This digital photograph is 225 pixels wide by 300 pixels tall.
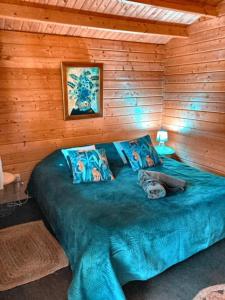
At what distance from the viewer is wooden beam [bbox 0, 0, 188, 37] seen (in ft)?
7.66

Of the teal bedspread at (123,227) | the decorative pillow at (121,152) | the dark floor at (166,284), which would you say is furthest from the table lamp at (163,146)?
the dark floor at (166,284)

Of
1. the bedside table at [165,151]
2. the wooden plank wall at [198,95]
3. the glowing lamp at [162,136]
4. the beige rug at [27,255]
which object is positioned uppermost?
the wooden plank wall at [198,95]

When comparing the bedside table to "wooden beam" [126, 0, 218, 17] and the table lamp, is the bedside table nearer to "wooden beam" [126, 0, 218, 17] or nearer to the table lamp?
the table lamp

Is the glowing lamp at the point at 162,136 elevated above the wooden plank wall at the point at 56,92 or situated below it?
below

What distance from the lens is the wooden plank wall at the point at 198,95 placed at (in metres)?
3.13

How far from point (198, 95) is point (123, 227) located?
8.03 feet

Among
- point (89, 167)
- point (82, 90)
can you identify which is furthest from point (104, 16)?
point (89, 167)

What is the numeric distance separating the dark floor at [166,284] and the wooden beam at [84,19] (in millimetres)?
2420

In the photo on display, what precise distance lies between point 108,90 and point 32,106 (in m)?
1.13

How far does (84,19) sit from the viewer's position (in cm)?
270

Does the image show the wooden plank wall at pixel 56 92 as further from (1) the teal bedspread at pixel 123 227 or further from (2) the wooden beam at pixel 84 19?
(1) the teal bedspread at pixel 123 227

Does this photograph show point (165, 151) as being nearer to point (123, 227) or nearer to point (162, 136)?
point (162, 136)

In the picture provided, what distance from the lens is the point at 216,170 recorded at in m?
3.34

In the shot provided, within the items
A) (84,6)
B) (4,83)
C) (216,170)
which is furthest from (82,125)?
(216,170)
